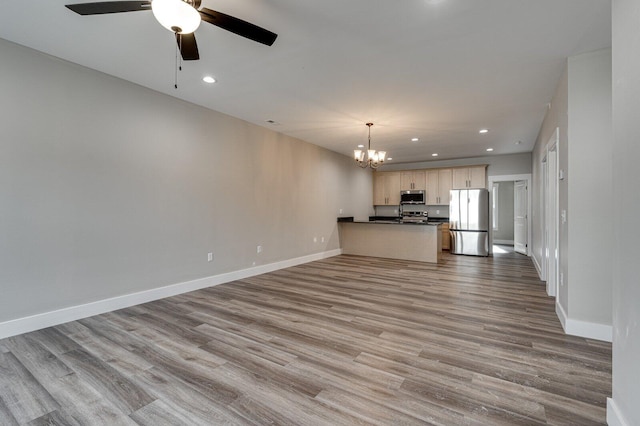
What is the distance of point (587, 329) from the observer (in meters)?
2.69

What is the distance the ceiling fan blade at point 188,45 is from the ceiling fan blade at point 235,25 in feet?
0.84

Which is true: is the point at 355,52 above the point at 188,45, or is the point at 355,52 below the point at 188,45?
above

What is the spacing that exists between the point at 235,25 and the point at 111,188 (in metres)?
2.59

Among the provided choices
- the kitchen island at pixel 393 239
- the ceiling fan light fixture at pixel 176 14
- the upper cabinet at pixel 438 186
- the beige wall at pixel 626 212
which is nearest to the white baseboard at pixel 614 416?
the beige wall at pixel 626 212

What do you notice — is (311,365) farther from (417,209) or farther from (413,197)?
(417,209)

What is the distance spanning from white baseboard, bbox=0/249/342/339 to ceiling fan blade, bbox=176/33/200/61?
113 inches

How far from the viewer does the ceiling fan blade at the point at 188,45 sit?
2016 millimetres

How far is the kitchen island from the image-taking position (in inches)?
252

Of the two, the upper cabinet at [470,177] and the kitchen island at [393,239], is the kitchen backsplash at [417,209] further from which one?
the kitchen island at [393,239]

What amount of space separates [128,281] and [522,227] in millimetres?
9141

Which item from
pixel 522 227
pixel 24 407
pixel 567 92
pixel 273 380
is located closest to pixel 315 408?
pixel 273 380

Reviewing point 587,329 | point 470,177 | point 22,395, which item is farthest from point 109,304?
point 470,177

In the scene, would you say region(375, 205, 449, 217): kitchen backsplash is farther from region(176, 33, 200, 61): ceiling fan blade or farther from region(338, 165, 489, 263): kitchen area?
region(176, 33, 200, 61): ceiling fan blade

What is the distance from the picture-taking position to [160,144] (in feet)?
12.6
